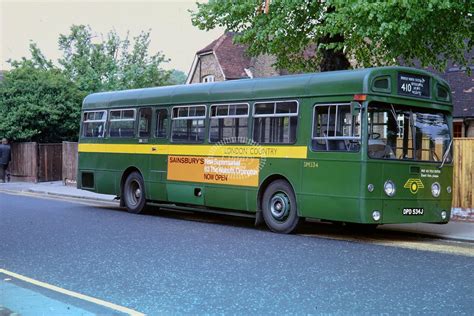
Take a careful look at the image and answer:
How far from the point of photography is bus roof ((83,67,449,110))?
11.4m

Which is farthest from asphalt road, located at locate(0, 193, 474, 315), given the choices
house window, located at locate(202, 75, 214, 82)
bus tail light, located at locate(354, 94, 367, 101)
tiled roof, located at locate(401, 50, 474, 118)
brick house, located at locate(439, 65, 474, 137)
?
house window, located at locate(202, 75, 214, 82)

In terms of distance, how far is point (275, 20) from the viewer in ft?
57.1

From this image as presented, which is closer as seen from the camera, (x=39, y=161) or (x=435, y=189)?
(x=435, y=189)

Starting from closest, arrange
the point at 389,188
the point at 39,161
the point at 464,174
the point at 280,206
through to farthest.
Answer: the point at 389,188 < the point at 280,206 < the point at 464,174 < the point at 39,161

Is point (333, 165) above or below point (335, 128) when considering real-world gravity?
below

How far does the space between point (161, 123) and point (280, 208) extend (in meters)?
4.61

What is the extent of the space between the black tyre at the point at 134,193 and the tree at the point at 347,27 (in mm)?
5089

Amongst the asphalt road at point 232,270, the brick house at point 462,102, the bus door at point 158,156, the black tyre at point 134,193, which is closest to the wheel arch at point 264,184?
the asphalt road at point 232,270

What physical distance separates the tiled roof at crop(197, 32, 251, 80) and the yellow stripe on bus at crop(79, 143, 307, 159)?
19249 millimetres

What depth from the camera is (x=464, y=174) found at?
15234 millimetres

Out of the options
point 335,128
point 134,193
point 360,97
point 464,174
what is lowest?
point 134,193

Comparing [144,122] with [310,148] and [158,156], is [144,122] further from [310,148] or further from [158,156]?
[310,148]

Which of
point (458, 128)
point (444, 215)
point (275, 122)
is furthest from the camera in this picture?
point (458, 128)

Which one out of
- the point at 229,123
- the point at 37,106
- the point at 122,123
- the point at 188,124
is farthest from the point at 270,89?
the point at 37,106
